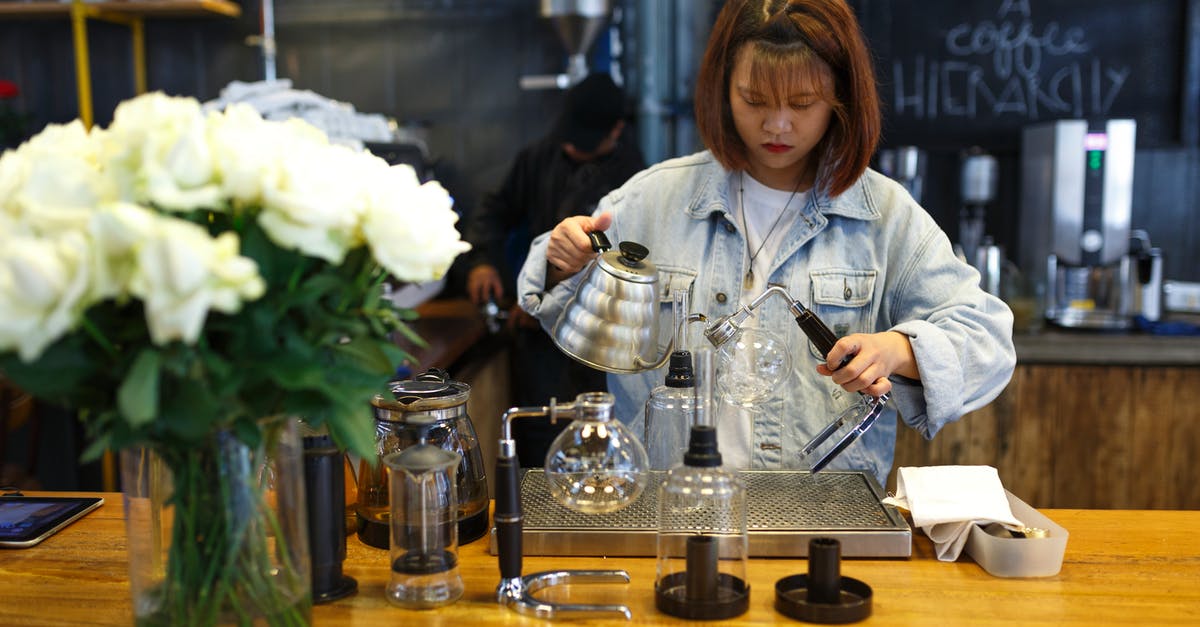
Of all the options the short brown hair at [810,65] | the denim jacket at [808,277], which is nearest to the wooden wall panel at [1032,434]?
the denim jacket at [808,277]

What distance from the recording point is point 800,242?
2057 millimetres

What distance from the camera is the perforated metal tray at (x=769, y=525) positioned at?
1.54 meters

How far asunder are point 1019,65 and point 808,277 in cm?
241

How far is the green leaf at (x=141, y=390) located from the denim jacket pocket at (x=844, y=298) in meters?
1.32

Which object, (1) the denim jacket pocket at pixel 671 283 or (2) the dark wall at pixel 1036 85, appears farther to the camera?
(2) the dark wall at pixel 1036 85

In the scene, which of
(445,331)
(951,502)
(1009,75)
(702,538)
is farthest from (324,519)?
(1009,75)

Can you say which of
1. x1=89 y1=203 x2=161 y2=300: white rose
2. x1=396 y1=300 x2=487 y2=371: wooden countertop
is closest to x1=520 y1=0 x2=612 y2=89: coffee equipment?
x1=396 y1=300 x2=487 y2=371: wooden countertop

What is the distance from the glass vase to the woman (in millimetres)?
790

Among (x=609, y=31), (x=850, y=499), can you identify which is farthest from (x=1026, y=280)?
(x=850, y=499)

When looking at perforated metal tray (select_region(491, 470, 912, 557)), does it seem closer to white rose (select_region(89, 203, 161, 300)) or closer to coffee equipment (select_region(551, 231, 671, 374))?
coffee equipment (select_region(551, 231, 671, 374))

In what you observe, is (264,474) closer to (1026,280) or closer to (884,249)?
A: (884,249)

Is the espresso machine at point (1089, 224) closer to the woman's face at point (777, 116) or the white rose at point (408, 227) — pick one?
the woman's face at point (777, 116)

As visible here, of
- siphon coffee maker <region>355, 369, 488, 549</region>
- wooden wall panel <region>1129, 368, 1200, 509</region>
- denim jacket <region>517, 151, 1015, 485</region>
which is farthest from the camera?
wooden wall panel <region>1129, 368, 1200, 509</region>

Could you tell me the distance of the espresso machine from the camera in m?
3.58
